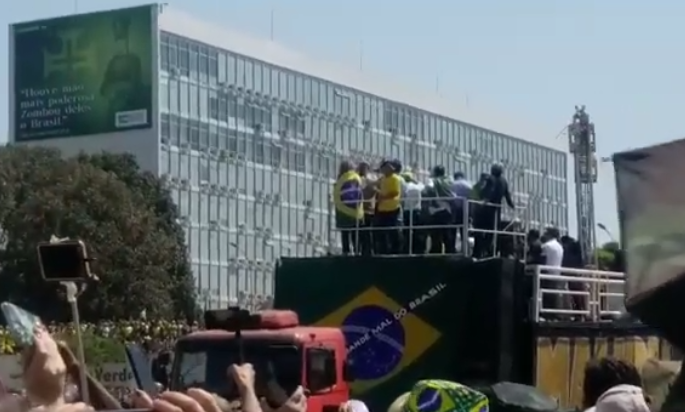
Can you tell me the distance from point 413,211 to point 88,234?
42.2 metres

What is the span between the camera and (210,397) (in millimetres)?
3266

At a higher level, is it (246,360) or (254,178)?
(254,178)

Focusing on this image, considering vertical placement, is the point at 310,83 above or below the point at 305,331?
above

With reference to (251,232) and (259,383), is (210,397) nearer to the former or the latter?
(259,383)

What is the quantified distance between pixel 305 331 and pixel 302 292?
2326mm

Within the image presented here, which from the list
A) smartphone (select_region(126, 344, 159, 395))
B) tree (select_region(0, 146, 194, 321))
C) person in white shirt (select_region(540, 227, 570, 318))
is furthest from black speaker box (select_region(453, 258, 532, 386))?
tree (select_region(0, 146, 194, 321))

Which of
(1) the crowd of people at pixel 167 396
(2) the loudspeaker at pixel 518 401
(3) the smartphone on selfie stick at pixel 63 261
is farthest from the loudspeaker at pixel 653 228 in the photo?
(2) the loudspeaker at pixel 518 401

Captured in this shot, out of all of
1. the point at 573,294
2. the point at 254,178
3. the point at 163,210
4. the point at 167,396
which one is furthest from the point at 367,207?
the point at 254,178

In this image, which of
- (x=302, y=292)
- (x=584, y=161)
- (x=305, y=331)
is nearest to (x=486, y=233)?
(x=302, y=292)

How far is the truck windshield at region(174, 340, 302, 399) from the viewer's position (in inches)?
557

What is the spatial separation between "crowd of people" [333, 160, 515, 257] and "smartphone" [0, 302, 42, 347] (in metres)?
13.3

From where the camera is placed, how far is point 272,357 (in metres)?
14.3

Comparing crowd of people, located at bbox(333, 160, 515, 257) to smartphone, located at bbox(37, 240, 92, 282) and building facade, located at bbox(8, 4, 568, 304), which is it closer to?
smartphone, located at bbox(37, 240, 92, 282)

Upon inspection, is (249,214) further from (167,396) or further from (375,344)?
(167,396)
